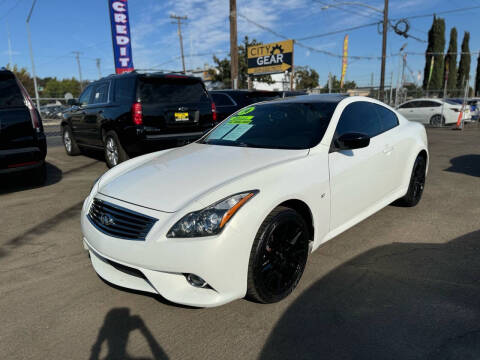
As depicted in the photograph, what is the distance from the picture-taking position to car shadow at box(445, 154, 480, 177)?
673 centimetres

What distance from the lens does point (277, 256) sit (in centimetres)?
248

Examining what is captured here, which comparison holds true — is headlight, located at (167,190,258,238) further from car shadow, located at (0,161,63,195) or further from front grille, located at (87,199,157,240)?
car shadow, located at (0,161,63,195)

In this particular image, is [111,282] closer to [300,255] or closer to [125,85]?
[300,255]

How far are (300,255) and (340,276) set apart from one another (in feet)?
1.66

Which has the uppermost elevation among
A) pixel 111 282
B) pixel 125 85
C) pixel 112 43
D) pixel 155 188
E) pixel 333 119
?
pixel 112 43

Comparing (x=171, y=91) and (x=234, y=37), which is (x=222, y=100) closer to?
(x=171, y=91)

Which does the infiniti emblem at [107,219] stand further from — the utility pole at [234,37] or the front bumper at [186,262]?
the utility pole at [234,37]

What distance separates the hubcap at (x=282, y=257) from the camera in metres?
2.39

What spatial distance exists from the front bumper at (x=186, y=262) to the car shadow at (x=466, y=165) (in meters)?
6.05

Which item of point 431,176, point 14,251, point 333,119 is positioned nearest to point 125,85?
point 14,251

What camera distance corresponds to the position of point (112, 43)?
15.0 meters

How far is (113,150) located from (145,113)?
1260mm

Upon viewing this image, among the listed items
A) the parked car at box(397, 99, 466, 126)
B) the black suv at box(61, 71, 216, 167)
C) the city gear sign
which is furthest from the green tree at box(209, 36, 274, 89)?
the black suv at box(61, 71, 216, 167)

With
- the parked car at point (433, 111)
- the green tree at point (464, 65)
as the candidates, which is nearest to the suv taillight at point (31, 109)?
the parked car at point (433, 111)
